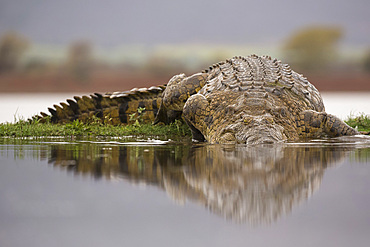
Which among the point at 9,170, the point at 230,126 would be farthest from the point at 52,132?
the point at 9,170

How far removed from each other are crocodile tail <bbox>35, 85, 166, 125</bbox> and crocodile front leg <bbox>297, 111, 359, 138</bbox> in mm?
3168

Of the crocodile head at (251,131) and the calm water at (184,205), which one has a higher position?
the crocodile head at (251,131)

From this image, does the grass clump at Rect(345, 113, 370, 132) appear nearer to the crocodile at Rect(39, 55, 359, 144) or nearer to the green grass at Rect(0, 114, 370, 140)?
the green grass at Rect(0, 114, 370, 140)

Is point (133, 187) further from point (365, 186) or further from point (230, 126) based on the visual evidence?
point (230, 126)

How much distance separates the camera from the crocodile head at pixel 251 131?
4640 millimetres

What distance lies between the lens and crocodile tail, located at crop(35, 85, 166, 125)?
820 cm

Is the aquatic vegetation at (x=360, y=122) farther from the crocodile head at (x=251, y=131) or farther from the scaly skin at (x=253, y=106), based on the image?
the crocodile head at (x=251, y=131)

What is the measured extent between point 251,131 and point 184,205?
3.28 meters

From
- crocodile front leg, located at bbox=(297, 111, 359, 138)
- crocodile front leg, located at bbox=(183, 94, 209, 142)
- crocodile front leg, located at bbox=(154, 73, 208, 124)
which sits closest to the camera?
crocodile front leg, located at bbox=(297, 111, 359, 138)

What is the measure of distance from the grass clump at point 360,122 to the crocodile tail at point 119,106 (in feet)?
11.1

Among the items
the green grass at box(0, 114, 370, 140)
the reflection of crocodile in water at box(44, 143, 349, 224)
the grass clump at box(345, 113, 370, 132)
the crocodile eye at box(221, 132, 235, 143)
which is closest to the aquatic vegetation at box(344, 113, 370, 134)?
the grass clump at box(345, 113, 370, 132)

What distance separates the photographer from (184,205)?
1587mm

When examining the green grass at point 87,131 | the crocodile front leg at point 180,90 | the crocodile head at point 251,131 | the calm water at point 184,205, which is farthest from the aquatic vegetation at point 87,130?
the calm water at point 184,205

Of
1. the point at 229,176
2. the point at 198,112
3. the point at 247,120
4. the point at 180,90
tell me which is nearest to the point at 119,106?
the point at 180,90
